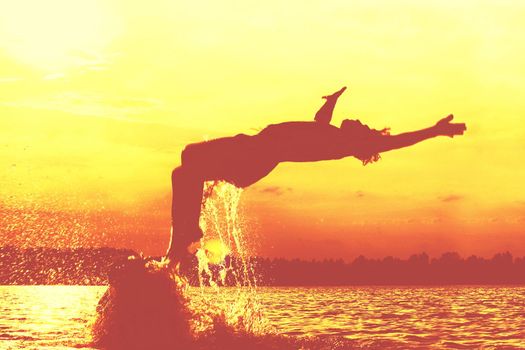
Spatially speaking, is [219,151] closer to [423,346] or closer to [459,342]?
[423,346]

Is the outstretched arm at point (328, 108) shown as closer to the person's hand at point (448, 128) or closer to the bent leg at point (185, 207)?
the person's hand at point (448, 128)

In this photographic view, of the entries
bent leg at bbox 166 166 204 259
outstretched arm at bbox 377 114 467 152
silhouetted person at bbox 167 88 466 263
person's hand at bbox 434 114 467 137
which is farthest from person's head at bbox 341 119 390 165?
bent leg at bbox 166 166 204 259

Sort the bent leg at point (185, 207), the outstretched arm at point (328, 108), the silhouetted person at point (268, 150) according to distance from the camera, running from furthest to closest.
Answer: the bent leg at point (185, 207) < the outstretched arm at point (328, 108) < the silhouetted person at point (268, 150)

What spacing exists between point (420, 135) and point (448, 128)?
0.45m

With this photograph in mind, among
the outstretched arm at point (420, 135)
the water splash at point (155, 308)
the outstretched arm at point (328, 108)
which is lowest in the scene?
the water splash at point (155, 308)

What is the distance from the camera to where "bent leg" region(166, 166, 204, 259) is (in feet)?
43.0

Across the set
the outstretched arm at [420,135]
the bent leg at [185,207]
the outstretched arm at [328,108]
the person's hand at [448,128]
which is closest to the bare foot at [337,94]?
the outstretched arm at [328,108]

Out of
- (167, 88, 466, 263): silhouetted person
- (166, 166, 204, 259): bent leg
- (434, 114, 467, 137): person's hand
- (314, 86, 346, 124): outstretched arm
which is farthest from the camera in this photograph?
(166, 166, 204, 259): bent leg

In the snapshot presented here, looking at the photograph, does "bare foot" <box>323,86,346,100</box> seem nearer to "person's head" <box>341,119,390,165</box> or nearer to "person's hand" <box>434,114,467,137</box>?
"person's head" <box>341,119,390,165</box>

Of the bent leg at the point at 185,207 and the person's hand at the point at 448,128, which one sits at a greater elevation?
the person's hand at the point at 448,128

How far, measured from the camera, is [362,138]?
498 inches

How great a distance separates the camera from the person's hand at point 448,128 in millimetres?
12281

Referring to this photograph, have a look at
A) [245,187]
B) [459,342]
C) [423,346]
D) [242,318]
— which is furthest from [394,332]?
[245,187]

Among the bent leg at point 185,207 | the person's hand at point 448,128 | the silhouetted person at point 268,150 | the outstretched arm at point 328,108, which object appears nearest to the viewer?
the person's hand at point 448,128
